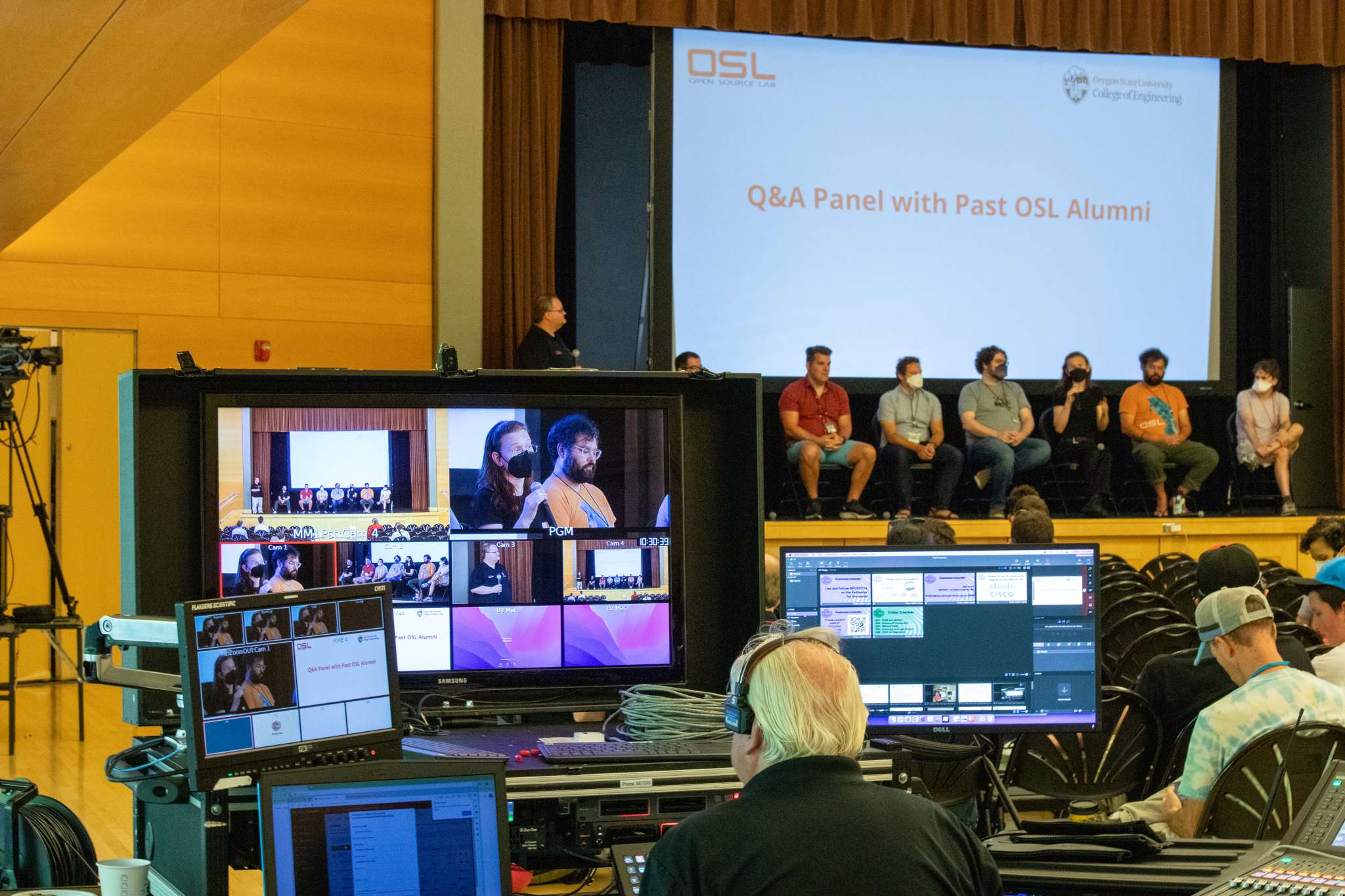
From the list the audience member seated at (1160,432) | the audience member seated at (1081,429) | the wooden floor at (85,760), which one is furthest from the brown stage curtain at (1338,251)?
the wooden floor at (85,760)

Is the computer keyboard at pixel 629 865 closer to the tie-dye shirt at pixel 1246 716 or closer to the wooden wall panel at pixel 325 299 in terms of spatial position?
the tie-dye shirt at pixel 1246 716

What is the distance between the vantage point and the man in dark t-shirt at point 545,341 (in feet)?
27.4

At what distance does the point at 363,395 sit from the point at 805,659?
1460 mm

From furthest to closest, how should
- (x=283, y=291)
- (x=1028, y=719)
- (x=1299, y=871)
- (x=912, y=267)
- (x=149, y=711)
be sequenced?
1. (x=912, y=267)
2. (x=283, y=291)
3. (x=1028, y=719)
4. (x=149, y=711)
5. (x=1299, y=871)

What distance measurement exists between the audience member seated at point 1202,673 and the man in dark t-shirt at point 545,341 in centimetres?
504

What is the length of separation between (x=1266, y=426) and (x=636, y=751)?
29.6 feet

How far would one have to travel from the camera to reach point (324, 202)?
329 inches

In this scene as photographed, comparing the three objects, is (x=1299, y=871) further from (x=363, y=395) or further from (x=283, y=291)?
(x=283, y=291)

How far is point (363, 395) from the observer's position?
288cm

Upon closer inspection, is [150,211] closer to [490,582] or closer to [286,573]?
[286,573]

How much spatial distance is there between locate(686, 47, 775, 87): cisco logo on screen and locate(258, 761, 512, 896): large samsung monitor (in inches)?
327

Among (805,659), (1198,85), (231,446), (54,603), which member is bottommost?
(54,603)

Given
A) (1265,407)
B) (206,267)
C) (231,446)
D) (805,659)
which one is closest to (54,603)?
(206,267)

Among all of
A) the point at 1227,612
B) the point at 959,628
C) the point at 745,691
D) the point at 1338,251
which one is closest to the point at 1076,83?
the point at 1338,251
